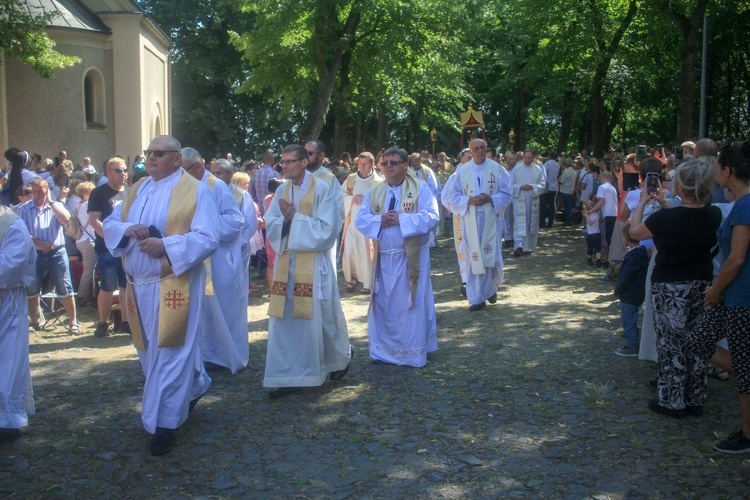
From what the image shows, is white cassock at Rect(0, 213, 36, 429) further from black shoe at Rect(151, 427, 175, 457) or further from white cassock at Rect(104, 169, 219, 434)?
black shoe at Rect(151, 427, 175, 457)

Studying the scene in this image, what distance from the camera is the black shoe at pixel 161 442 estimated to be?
5.36 m

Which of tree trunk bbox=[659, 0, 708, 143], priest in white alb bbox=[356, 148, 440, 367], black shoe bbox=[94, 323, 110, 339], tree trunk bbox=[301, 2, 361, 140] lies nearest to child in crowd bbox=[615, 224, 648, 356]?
priest in white alb bbox=[356, 148, 440, 367]

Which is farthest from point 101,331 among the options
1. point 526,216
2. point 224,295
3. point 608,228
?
point 526,216

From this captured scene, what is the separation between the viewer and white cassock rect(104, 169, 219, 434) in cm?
538

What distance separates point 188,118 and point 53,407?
39438mm

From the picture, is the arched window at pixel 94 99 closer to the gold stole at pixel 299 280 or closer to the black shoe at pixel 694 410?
the gold stole at pixel 299 280

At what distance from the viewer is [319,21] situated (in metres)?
24.6

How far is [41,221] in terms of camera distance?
31.3ft

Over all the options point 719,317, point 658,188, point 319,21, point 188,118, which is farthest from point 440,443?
point 188,118

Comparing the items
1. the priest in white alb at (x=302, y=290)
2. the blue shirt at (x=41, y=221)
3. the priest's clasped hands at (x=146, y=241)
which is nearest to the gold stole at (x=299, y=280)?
the priest in white alb at (x=302, y=290)

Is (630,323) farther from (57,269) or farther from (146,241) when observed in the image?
(57,269)

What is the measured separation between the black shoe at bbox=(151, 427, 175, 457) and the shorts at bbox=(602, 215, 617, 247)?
9310 mm

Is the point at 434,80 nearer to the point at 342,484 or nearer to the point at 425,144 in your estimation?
the point at 425,144

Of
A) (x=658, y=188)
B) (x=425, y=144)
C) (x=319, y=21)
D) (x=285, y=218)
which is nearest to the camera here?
(x=658, y=188)
